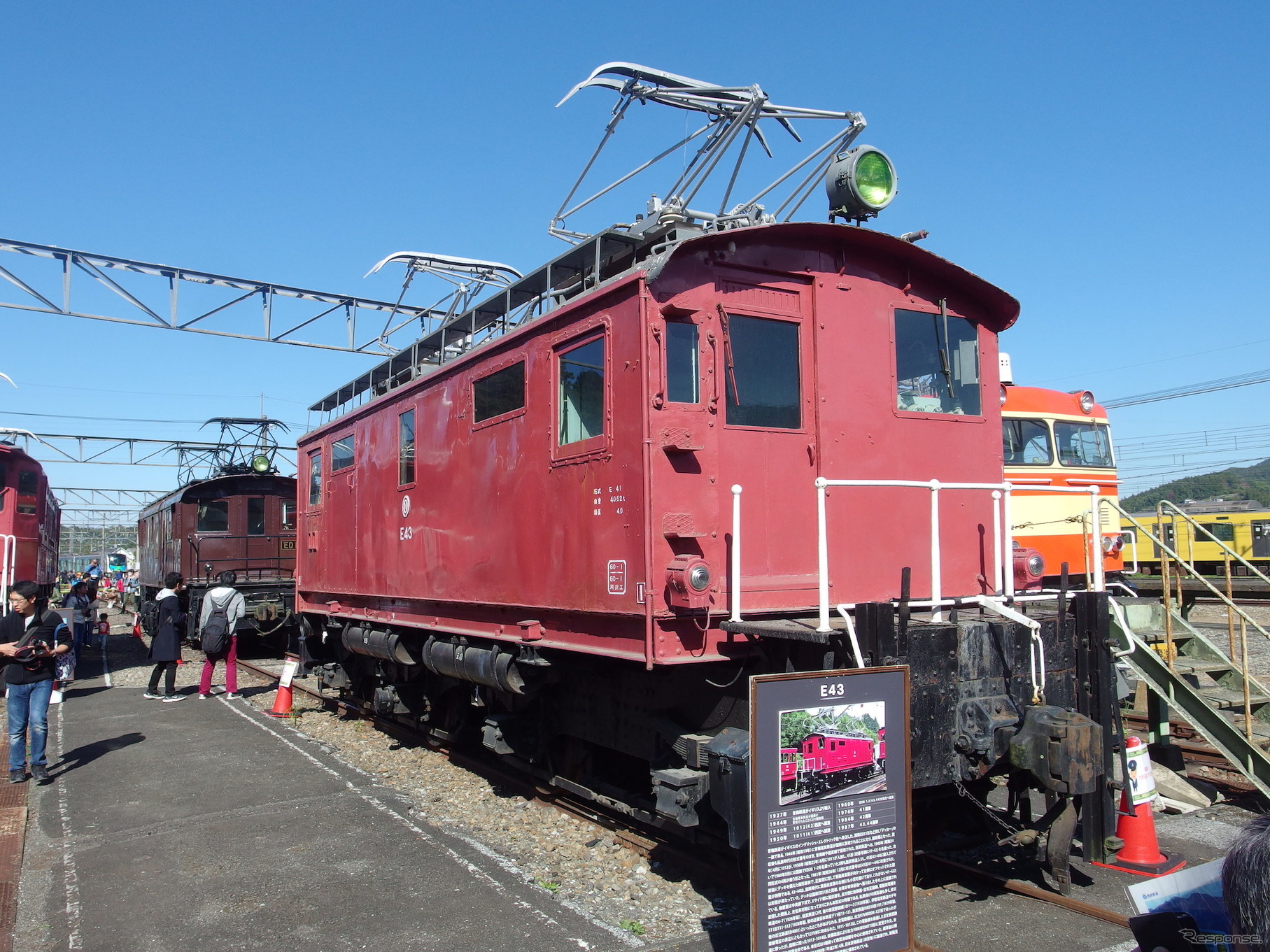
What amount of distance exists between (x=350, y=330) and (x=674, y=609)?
50.8 feet

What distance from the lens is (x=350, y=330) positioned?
19.0m

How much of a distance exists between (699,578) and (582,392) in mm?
1706

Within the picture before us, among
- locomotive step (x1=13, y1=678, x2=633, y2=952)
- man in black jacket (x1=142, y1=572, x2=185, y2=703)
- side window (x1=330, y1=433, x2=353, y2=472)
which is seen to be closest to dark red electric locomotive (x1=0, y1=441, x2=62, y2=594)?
man in black jacket (x1=142, y1=572, x2=185, y2=703)

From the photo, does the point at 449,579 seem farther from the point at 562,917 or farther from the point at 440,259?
the point at 440,259

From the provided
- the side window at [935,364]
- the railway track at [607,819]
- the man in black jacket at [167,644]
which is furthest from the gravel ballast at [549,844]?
the side window at [935,364]

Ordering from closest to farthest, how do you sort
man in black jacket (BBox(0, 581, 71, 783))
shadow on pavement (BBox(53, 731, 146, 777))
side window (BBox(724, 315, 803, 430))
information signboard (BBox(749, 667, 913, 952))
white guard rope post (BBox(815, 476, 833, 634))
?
information signboard (BBox(749, 667, 913, 952)), white guard rope post (BBox(815, 476, 833, 634)), side window (BBox(724, 315, 803, 430)), man in black jacket (BBox(0, 581, 71, 783)), shadow on pavement (BBox(53, 731, 146, 777))

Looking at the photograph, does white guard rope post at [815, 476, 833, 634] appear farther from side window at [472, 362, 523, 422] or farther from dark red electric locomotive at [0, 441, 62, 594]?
dark red electric locomotive at [0, 441, 62, 594]

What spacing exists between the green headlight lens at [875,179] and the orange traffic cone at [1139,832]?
401 centimetres

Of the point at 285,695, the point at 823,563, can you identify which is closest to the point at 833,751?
the point at 823,563

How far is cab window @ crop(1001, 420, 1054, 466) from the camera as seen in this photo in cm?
1301

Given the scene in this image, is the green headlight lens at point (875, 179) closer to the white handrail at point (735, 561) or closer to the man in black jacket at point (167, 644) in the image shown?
the white handrail at point (735, 561)

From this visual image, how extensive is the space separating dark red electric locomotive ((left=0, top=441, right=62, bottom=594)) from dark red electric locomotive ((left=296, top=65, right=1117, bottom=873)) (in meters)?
10.3

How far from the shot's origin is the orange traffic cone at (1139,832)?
18.7ft

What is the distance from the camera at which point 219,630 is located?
43.5 feet
